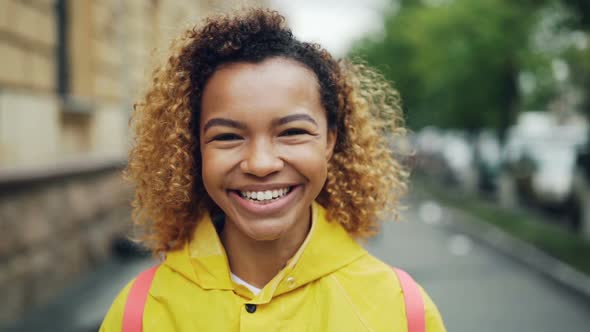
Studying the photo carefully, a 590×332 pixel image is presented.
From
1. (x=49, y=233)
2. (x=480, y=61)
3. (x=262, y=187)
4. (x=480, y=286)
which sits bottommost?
(x=480, y=286)

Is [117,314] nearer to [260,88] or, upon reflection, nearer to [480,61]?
[260,88]

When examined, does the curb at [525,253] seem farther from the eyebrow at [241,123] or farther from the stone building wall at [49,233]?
the eyebrow at [241,123]

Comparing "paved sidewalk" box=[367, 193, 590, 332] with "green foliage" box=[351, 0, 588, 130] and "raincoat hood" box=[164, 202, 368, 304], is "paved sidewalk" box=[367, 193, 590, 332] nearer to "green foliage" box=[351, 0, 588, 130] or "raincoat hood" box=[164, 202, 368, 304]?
"green foliage" box=[351, 0, 588, 130]

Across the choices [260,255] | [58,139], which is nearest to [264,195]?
[260,255]

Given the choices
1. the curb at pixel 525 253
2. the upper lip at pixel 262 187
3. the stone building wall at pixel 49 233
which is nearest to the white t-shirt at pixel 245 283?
the upper lip at pixel 262 187

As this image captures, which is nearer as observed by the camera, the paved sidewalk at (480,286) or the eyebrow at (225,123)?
the eyebrow at (225,123)

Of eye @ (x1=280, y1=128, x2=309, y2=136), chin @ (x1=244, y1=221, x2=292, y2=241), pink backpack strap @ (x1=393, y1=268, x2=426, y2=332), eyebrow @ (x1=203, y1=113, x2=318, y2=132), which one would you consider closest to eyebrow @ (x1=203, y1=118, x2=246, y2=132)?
eyebrow @ (x1=203, y1=113, x2=318, y2=132)

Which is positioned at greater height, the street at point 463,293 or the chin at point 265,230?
the chin at point 265,230

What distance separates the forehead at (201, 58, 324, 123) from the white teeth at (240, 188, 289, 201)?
0.21 meters

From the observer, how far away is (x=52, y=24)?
24.0ft

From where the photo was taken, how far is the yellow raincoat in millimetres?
1696

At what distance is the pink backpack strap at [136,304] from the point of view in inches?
66.9

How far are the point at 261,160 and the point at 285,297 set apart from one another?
395mm

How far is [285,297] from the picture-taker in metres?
1.76
